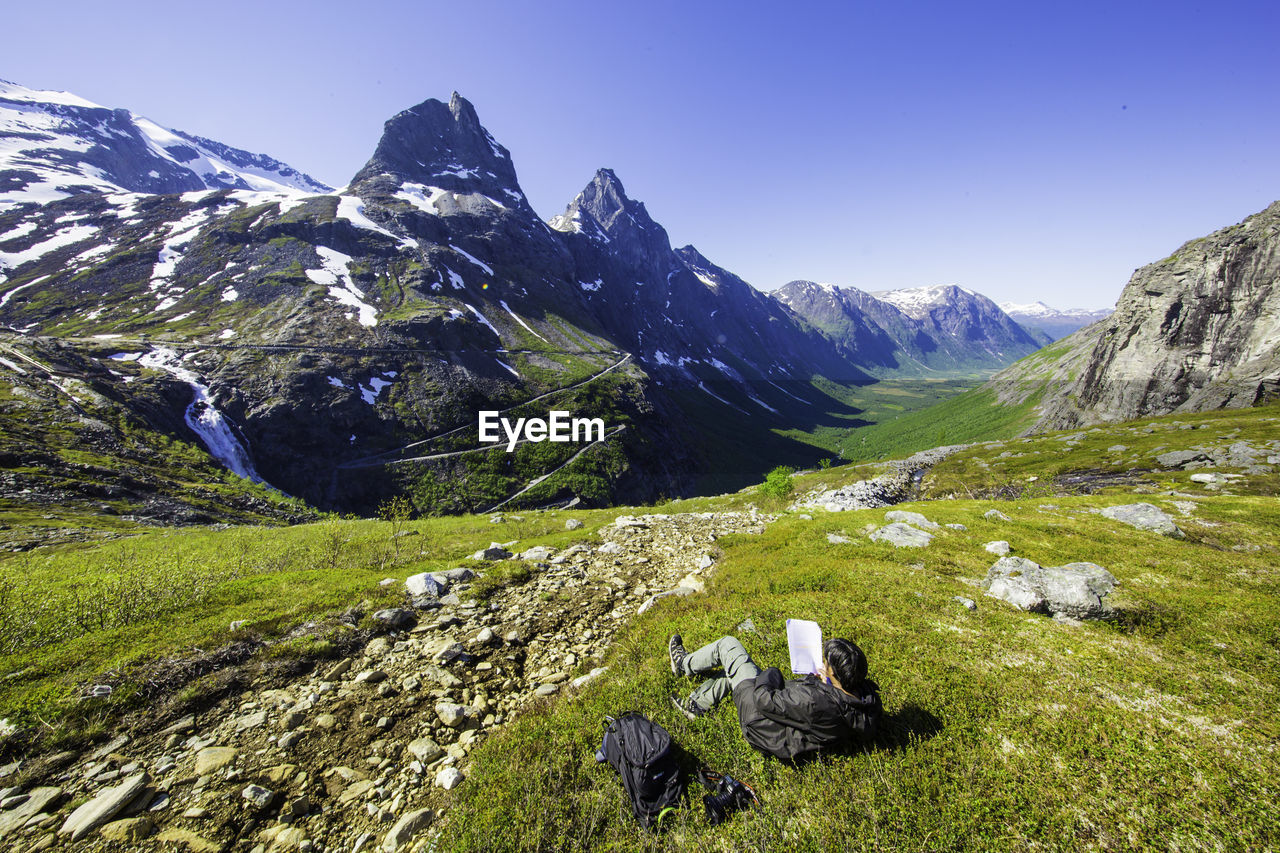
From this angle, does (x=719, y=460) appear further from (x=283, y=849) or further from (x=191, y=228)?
(x=191, y=228)

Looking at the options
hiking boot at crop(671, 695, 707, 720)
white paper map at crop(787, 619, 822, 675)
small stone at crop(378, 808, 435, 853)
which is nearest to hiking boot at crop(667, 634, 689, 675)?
hiking boot at crop(671, 695, 707, 720)

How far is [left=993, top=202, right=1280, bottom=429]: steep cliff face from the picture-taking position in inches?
3861

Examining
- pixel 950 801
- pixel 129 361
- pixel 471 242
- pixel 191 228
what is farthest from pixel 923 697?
pixel 191 228

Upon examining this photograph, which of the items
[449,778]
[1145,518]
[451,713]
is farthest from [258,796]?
[1145,518]

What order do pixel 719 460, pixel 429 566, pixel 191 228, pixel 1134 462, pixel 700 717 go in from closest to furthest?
1. pixel 700 717
2. pixel 429 566
3. pixel 1134 462
4. pixel 191 228
5. pixel 719 460

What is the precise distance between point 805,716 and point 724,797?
1.80m

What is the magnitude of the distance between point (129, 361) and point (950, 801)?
12477 centimetres

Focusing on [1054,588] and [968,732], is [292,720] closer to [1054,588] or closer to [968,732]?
[968,732]

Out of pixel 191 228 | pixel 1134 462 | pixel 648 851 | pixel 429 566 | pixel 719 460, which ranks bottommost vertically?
pixel 719 460

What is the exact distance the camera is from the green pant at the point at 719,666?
26.5ft

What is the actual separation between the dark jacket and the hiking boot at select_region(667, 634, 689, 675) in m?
2.06

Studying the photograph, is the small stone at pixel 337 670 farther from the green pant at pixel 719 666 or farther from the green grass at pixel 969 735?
the green pant at pixel 719 666

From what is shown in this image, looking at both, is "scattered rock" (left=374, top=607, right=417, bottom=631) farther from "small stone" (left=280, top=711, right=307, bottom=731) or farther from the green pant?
the green pant

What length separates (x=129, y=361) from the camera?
77.8 metres
